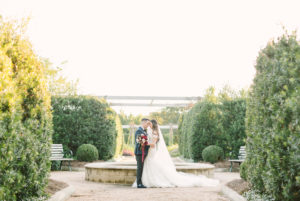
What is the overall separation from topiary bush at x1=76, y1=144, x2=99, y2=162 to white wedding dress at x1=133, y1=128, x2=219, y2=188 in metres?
6.46

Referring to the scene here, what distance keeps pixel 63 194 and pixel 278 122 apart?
15.1 ft

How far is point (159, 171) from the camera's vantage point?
10023 mm

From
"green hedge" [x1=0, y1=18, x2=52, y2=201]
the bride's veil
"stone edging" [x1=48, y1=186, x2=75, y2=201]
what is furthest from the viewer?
the bride's veil

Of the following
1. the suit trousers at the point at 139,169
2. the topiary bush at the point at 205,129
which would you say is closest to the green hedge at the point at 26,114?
the suit trousers at the point at 139,169

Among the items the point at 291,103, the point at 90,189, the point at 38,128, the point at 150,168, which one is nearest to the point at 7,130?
the point at 38,128

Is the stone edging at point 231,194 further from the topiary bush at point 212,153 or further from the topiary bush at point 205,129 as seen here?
the topiary bush at point 205,129

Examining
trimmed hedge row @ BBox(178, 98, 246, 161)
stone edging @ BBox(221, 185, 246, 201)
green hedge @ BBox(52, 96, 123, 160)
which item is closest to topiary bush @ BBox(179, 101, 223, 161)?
trimmed hedge row @ BBox(178, 98, 246, 161)

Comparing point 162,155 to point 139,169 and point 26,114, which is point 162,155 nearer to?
point 139,169

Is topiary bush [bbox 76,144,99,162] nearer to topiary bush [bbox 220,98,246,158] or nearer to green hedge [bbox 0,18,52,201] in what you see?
topiary bush [bbox 220,98,246,158]

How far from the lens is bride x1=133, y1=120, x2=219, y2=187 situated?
9938 millimetres

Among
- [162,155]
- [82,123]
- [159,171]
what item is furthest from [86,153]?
[159,171]

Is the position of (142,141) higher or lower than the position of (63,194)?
higher

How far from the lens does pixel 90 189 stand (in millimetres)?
9203

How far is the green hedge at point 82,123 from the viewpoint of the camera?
56.0 feet
